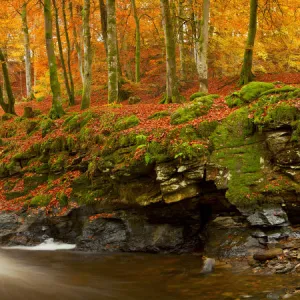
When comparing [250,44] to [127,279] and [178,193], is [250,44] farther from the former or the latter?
[127,279]

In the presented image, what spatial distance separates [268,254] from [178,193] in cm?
273

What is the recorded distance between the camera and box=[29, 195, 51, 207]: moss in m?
11.3

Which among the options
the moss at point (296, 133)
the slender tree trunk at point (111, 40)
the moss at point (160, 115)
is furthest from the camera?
the slender tree trunk at point (111, 40)

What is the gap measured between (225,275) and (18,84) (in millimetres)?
43846

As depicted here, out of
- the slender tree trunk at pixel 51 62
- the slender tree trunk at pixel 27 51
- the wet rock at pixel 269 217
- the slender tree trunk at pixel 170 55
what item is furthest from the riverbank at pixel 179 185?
the slender tree trunk at pixel 27 51

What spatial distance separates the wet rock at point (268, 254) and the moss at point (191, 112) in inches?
178

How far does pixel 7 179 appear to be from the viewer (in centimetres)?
1336

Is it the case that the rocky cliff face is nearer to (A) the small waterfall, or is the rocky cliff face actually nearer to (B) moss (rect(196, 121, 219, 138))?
(B) moss (rect(196, 121, 219, 138))

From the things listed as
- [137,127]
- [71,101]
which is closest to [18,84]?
[71,101]

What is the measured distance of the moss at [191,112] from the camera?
10152 mm

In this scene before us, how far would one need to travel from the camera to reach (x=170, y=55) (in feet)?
44.2

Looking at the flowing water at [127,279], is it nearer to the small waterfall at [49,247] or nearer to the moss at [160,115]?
the small waterfall at [49,247]

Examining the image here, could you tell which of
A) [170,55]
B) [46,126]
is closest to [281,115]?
[170,55]

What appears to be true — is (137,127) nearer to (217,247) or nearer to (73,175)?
(73,175)
